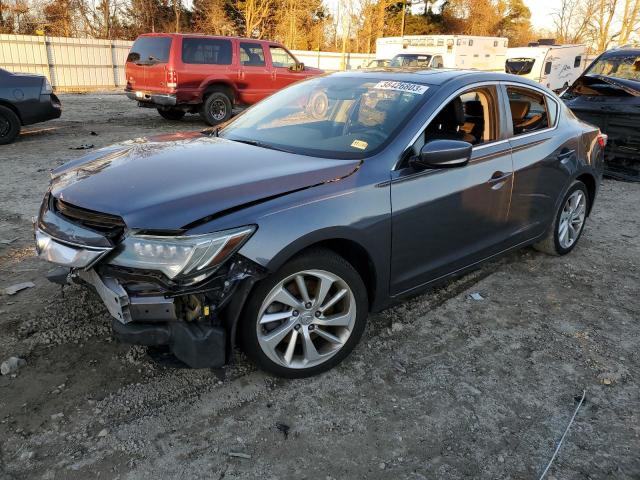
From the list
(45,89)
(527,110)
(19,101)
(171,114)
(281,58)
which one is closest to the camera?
(527,110)

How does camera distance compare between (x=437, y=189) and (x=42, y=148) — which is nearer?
(x=437, y=189)

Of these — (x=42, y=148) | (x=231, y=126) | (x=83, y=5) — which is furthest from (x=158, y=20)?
(x=231, y=126)

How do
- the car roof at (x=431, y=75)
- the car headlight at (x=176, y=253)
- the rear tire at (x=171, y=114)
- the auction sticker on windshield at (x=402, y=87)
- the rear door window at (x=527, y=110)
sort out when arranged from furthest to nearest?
the rear tire at (x=171, y=114) → the rear door window at (x=527, y=110) → the car roof at (x=431, y=75) → the auction sticker on windshield at (x=402, y=87) → the car headlight at (x=176, y=253)

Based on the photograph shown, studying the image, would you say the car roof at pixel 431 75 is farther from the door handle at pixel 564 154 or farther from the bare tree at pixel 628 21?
the bare tree at pixel 628 21

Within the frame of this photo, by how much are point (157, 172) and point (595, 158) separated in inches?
165

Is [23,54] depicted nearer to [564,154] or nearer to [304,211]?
[564,154]

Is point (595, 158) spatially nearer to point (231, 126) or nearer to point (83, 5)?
point (231, 126)

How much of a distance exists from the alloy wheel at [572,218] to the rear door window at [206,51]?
9.26 metres

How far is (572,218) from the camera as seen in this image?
16.1 ft

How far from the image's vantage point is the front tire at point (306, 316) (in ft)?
8.68

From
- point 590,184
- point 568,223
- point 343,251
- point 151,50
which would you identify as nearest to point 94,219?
point 343,251

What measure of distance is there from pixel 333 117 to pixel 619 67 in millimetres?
8502

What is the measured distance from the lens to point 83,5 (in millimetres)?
29172

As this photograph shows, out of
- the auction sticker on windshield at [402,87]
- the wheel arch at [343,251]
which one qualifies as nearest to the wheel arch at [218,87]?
the auction sticker on windshield at [402,87]
